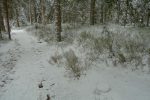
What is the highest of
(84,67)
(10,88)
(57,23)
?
(57,23)

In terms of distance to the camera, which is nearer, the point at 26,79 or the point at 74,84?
the point at 74,84

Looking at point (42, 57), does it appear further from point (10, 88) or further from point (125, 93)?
point (125, 93)

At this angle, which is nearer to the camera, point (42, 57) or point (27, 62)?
point (27, 62)

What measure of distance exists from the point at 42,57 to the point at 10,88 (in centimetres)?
332

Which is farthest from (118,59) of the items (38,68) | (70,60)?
(38,68)

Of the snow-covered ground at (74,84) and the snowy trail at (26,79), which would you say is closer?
the snow-covered ground at (74,84)

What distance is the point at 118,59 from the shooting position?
21.0 feet

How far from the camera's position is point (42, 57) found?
8.62 metres

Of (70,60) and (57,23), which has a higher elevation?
(57,23)

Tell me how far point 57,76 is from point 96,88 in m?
1.73

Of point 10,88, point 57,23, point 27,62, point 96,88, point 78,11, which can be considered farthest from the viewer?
point 78,11

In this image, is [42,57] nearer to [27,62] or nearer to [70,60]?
[27,62]

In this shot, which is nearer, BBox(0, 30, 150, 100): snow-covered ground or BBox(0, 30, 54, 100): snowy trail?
BBox(0, 30, 150, 100): snow-covered ground

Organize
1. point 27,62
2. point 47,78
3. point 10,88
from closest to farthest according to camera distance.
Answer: point 10,88, point 47,78, point 27,62
